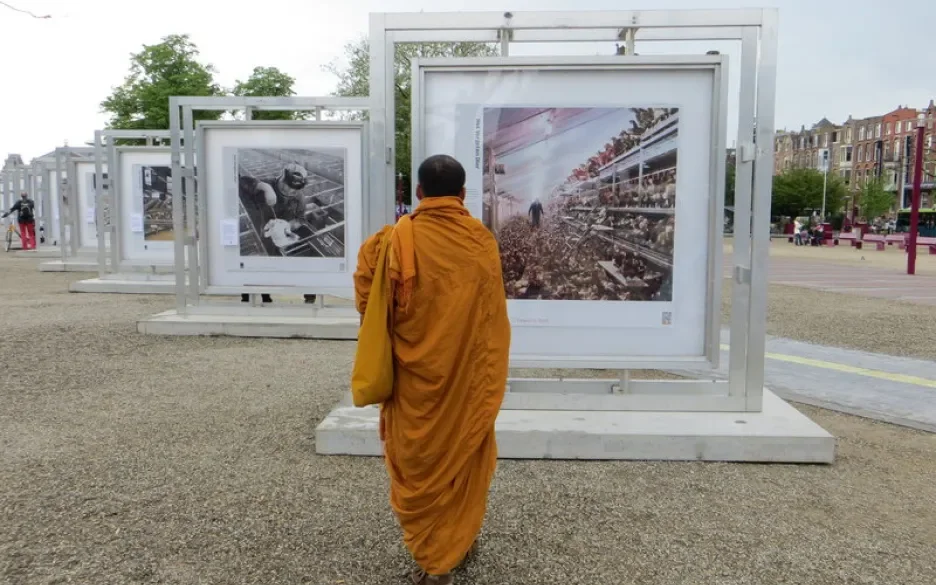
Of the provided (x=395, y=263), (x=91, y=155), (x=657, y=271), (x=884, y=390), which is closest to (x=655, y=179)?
(x=657, y=271)

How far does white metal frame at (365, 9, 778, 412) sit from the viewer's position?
4.82 m

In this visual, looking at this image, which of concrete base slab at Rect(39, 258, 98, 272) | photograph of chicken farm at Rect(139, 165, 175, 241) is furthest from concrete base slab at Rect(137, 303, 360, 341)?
concrete base slab at Rect(39, 258, 98, 272)

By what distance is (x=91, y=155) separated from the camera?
18.6 m

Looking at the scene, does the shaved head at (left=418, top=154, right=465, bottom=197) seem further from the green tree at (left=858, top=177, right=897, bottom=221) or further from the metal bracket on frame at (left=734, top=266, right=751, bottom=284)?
the green tree at (left=858, top=177, right=897, bottom=221)

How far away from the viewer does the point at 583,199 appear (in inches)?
198

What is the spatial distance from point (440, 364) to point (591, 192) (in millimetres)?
2383

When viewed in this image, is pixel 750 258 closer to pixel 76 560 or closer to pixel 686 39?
pixel 686 39

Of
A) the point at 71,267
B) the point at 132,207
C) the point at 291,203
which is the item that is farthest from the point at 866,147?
the point at 291,203

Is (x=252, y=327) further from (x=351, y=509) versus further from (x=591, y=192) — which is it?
(x=351, y=509)

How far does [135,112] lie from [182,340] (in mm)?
37390

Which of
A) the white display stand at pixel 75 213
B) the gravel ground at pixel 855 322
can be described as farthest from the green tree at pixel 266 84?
the gravel ground at pixel 855 322

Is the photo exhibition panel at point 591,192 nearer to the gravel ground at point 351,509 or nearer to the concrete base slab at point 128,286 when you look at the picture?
the gravel ground at point 351,509

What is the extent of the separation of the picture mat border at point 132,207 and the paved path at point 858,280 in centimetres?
1098

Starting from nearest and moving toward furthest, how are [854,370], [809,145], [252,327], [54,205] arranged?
[854,370]
[252,327]
[54,205]
[809,145]
